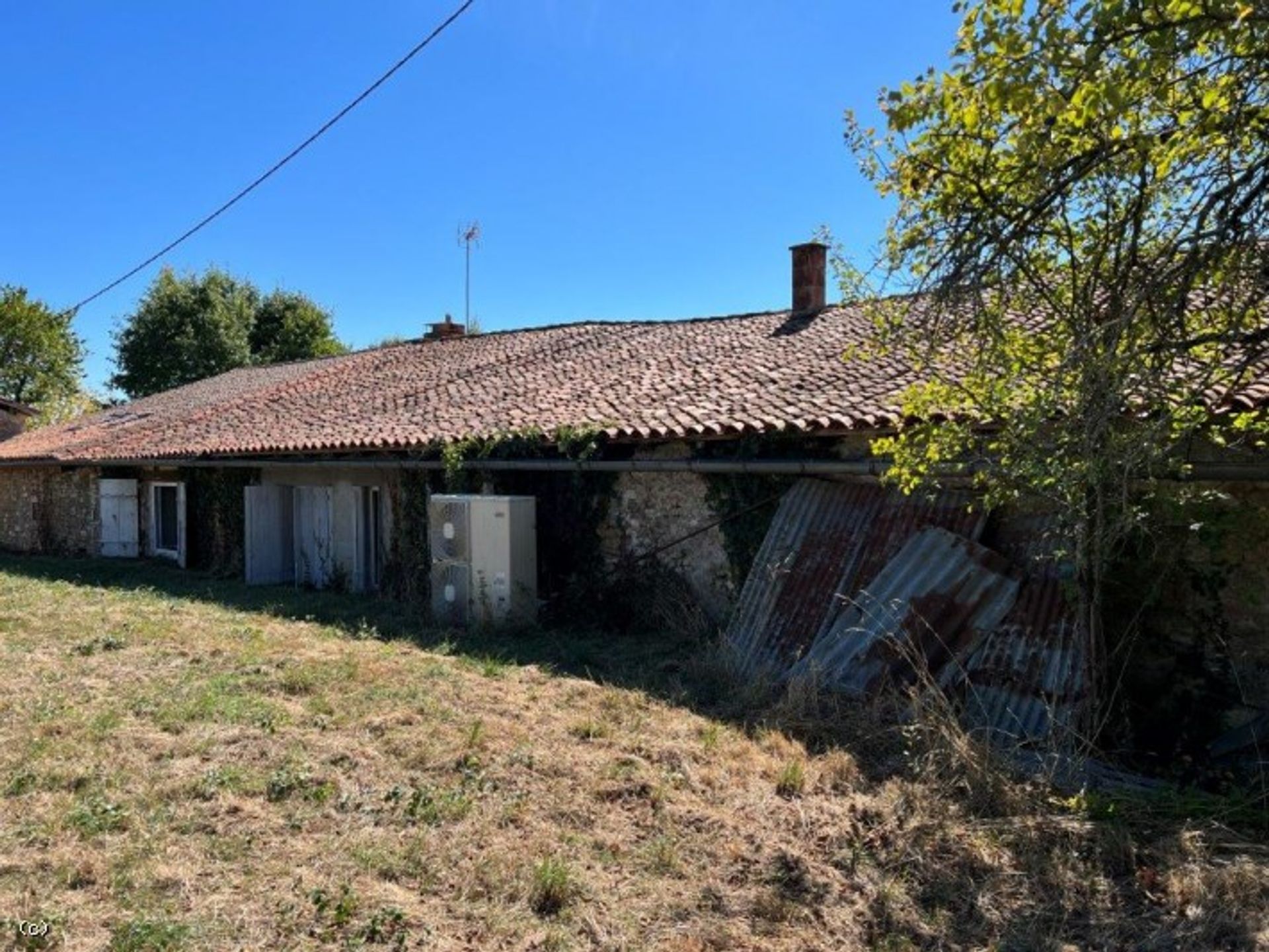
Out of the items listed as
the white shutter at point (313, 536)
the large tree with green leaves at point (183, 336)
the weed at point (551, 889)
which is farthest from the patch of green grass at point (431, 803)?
the large tree with green leaves at point (183, 336)

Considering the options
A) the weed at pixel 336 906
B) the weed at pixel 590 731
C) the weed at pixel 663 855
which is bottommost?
the weed at pixel 663 855

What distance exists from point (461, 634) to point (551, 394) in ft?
13.6

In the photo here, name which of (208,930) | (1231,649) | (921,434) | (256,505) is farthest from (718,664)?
(256,505)

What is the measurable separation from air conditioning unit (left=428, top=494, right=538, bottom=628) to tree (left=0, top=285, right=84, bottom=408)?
35612 mm

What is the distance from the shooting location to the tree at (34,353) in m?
38.4

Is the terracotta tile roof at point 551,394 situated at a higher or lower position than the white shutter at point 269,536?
higher

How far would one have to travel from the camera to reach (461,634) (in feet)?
31.4

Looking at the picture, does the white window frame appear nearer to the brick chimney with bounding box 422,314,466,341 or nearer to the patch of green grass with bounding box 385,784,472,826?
the brick chimney with bounding box 422,314,466,341

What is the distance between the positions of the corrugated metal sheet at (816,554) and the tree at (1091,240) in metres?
2.08

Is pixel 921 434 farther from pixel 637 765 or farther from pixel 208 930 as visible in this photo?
pixel 208 930

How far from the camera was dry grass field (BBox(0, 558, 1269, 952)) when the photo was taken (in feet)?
11.8

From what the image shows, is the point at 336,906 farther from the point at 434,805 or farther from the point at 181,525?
the point at 181,525

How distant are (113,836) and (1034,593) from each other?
583 cm

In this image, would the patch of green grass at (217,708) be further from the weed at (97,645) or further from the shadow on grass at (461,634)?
the shadow on grass at (461,634)
